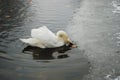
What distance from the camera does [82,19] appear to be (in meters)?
10.9

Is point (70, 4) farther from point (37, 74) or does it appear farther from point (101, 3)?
point (37, 74)

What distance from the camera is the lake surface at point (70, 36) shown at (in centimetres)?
694

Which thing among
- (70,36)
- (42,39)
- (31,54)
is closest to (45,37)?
(42,39)

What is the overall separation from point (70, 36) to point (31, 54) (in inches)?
72.8

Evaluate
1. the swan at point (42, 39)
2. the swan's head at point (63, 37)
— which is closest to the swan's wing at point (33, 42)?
the swan at point (42, 39)

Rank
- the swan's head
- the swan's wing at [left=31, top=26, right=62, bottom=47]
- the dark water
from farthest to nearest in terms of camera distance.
A: the swan's head
the swan's wing at [left=31, top=26, right=62, bottom=47]
the dark water

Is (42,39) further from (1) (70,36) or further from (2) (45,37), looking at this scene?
(1) (70,36)

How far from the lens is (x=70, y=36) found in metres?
9.20

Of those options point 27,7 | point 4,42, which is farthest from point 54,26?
point 27,7

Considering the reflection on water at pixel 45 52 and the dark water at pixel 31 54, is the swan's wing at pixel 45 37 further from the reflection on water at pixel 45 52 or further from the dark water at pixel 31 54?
the dark water at pixel 31 54

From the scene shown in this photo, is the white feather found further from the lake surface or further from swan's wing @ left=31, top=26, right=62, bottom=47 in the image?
the lake surface

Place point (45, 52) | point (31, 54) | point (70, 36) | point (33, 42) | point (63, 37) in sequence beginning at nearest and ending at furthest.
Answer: point (31, 54), point (45, 52), point (33, 42), point (63, 37), point (70, 36)

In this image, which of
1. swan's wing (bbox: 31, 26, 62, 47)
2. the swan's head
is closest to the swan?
swan's wing (bbox: 31, 26, 62, 47)

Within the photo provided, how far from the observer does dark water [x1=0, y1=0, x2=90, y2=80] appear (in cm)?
691
